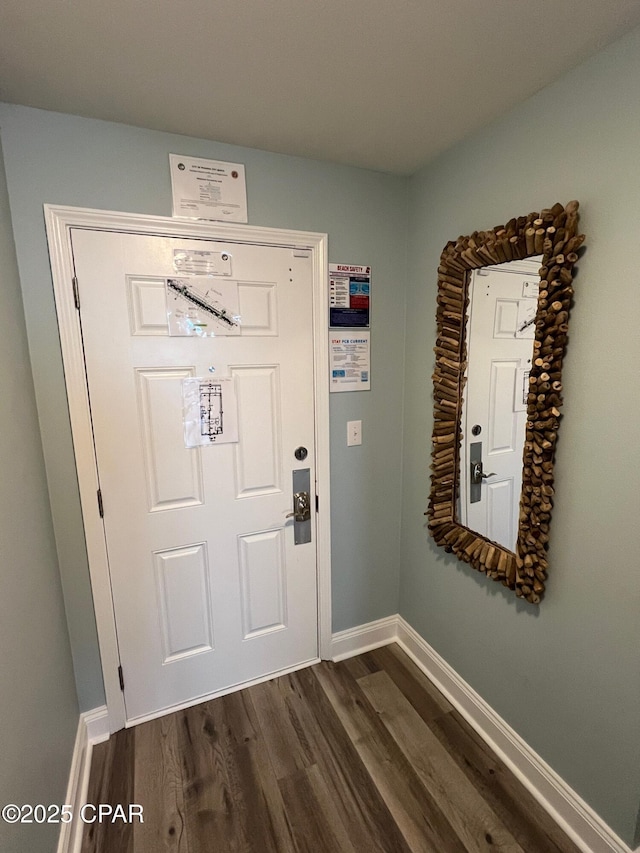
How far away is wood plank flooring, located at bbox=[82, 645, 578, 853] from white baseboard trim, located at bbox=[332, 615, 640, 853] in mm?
43

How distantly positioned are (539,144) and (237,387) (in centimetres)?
134

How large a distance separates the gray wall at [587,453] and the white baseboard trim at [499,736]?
0.04 meters

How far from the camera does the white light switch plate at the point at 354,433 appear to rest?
1.92 metres

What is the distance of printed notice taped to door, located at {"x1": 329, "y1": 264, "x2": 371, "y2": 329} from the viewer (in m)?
1.77

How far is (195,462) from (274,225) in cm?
103

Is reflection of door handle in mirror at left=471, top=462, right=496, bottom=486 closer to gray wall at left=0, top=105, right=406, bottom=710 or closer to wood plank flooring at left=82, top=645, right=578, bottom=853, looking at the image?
gray wall at left=0, top=105, right=406, bottom=710

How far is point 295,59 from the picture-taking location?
1.09m

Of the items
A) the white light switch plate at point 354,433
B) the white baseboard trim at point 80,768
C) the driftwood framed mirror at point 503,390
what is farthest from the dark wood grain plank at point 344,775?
the white light switch plate at point 354,433

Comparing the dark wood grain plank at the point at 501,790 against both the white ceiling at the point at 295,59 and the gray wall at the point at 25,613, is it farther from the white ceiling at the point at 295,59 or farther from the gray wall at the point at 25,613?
the white ceiling at the point at 295,59

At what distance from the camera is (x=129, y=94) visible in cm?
122

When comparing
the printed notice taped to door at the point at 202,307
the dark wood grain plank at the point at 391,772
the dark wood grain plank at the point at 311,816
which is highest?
the printed notice taped to door at the point at 202,307

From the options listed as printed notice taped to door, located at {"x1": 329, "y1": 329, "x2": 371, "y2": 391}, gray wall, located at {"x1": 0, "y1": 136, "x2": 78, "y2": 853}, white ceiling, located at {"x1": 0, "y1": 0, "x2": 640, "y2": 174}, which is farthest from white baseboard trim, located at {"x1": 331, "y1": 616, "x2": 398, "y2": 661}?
white ceiling, located at {"x1": 0, "y1": 0, "x2": 640, "y2": 174}

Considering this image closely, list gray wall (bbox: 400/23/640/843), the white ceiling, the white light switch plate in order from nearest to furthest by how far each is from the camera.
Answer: the white ceiling < gray wall (bbox: 400/23/640/843) < the white light switch plate

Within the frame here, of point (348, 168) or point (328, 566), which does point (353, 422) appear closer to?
point (328, 566)
